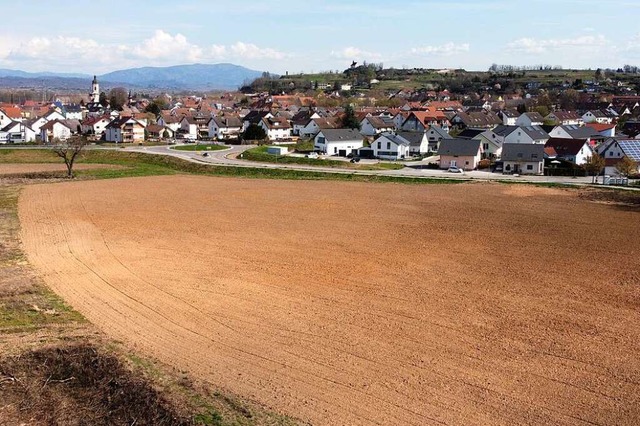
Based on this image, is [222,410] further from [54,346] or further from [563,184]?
[563,184]

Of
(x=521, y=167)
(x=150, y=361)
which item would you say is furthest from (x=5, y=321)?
(x=521, y=167)

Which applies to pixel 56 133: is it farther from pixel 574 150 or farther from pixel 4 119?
pixel 574 150

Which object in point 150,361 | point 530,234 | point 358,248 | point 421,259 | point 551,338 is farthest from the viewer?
point 530,234

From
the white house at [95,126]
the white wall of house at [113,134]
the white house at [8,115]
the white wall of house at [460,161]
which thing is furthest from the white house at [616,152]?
the white house at [8,115]

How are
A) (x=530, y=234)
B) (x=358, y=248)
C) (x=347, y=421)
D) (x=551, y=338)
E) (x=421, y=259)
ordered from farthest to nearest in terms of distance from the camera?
1. (x=530, y=234)
2. (x=358, y=248)
3. (x=421, y=259)
4. (x=551, y=338)
5. (x=347, y=421)

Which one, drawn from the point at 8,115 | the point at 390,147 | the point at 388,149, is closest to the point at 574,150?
the point at 390,147
